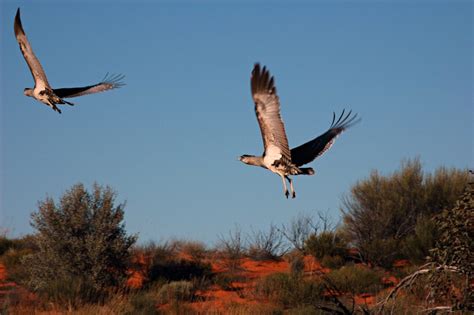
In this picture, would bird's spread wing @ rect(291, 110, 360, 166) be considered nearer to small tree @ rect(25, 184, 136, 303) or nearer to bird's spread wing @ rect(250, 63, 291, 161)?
bird's spread wing @ rect(250, 63, 291, 161)

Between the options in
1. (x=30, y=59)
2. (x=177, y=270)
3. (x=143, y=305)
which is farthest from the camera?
(x=177, y=270)

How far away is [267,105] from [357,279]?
11.3 meters

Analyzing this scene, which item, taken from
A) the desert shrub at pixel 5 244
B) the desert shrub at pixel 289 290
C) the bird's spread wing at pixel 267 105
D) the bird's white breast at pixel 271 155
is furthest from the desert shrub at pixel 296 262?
the bird's spread wing at pixel 267 105

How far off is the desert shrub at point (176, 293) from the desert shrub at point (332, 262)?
5.53 meters

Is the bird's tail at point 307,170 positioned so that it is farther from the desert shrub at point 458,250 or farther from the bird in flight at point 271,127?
the desert shrub at point 458,250

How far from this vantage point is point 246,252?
26859 millimetres

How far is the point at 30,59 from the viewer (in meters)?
12.7

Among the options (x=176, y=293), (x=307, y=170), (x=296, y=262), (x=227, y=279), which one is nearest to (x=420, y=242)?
(x=296, y=262)

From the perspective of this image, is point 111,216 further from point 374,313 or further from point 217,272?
point 374,313

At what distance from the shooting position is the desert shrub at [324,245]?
2512cm

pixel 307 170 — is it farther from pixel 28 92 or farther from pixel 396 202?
pixel 396 202

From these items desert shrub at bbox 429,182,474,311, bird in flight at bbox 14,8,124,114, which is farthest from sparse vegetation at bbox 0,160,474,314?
bird in flight at bbox 14,8,124,114

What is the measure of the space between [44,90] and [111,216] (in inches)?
368

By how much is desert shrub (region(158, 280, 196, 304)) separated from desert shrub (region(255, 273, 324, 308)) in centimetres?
172
